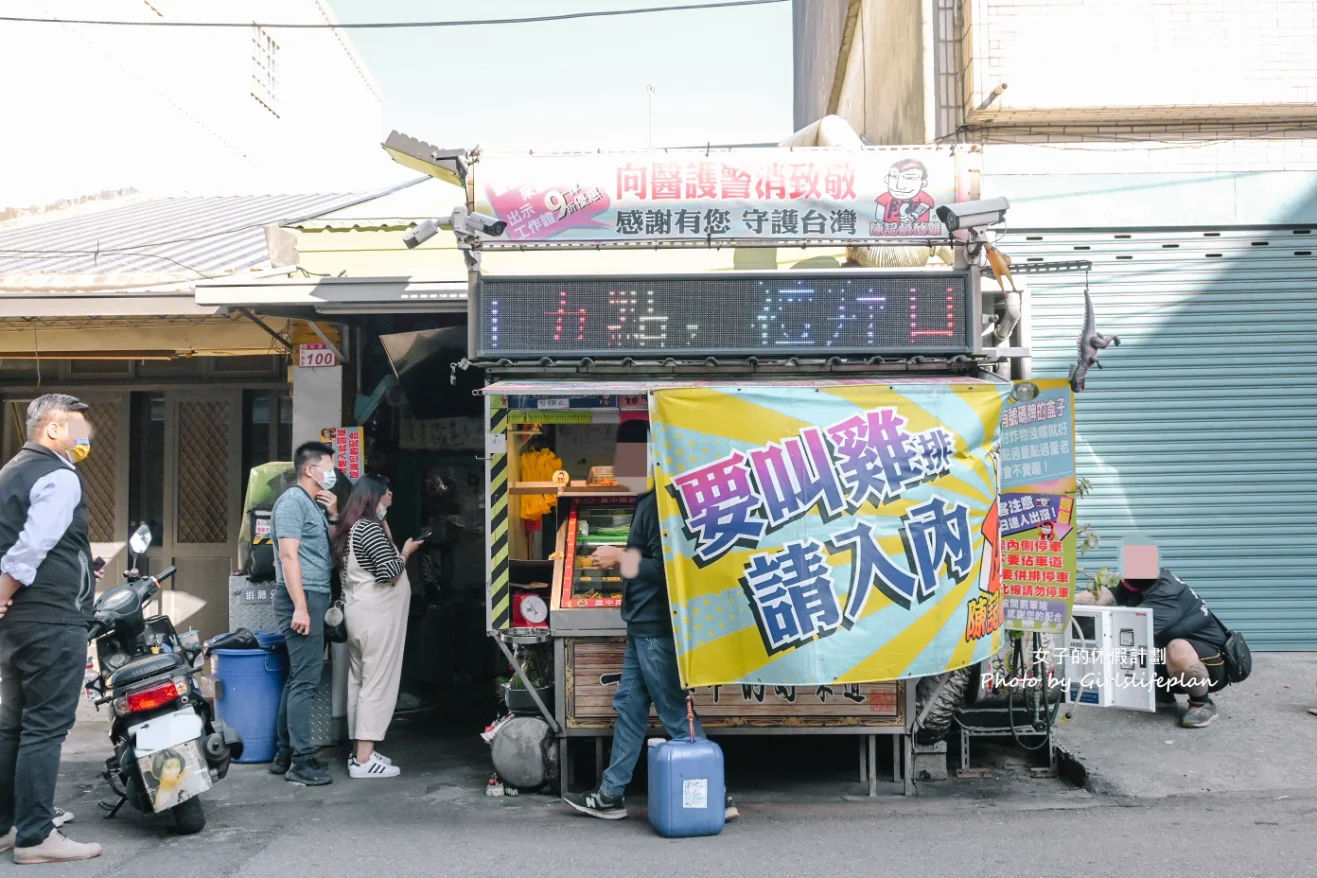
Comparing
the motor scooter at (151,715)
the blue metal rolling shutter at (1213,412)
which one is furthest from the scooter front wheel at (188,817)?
A: the blue metal rolling shutter at (1213,412)

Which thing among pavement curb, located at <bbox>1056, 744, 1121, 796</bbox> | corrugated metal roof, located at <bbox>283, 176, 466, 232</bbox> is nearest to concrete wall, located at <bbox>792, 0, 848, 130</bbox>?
corrugated metal roof, located at <bbox>283, 176, 466, 232</bbox>

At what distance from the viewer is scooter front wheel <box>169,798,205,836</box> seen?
5843 millimetres

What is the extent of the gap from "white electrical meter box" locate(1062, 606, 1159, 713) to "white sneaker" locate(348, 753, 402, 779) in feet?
13.7

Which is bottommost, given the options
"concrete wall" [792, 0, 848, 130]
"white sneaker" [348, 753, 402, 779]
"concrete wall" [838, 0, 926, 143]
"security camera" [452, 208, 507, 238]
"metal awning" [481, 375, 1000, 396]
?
"white sneaker" [348, 753, 402, 779]

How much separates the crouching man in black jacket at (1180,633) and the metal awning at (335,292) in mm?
4831

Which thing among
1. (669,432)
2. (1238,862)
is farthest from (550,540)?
(1238,862)

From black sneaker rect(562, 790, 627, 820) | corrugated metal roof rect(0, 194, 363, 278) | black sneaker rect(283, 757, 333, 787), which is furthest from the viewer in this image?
corrugated metal roof rect(0, 194, 363, 278)

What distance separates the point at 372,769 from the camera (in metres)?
7.10

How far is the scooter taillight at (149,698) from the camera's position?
19.1 feet

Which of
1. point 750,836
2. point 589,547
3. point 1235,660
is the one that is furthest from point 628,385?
point 1235,660

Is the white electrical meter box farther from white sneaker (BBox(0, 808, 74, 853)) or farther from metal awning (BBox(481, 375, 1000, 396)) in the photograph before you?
white sneaker (BBox(0, 808, 74, 853))

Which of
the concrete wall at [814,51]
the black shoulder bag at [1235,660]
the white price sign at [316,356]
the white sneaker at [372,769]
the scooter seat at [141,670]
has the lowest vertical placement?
the white sneaker at [372,769]

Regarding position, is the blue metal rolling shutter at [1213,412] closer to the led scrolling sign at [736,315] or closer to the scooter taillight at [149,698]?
the led scrolling sign at [736,315]

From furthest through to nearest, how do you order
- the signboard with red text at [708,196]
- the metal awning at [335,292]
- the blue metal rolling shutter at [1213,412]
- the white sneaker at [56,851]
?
the blue metal rolling shutter at [1213,412], the metal awning at [335,292], the signboard with red text at [708,196], the white sneaker at [56,851]
